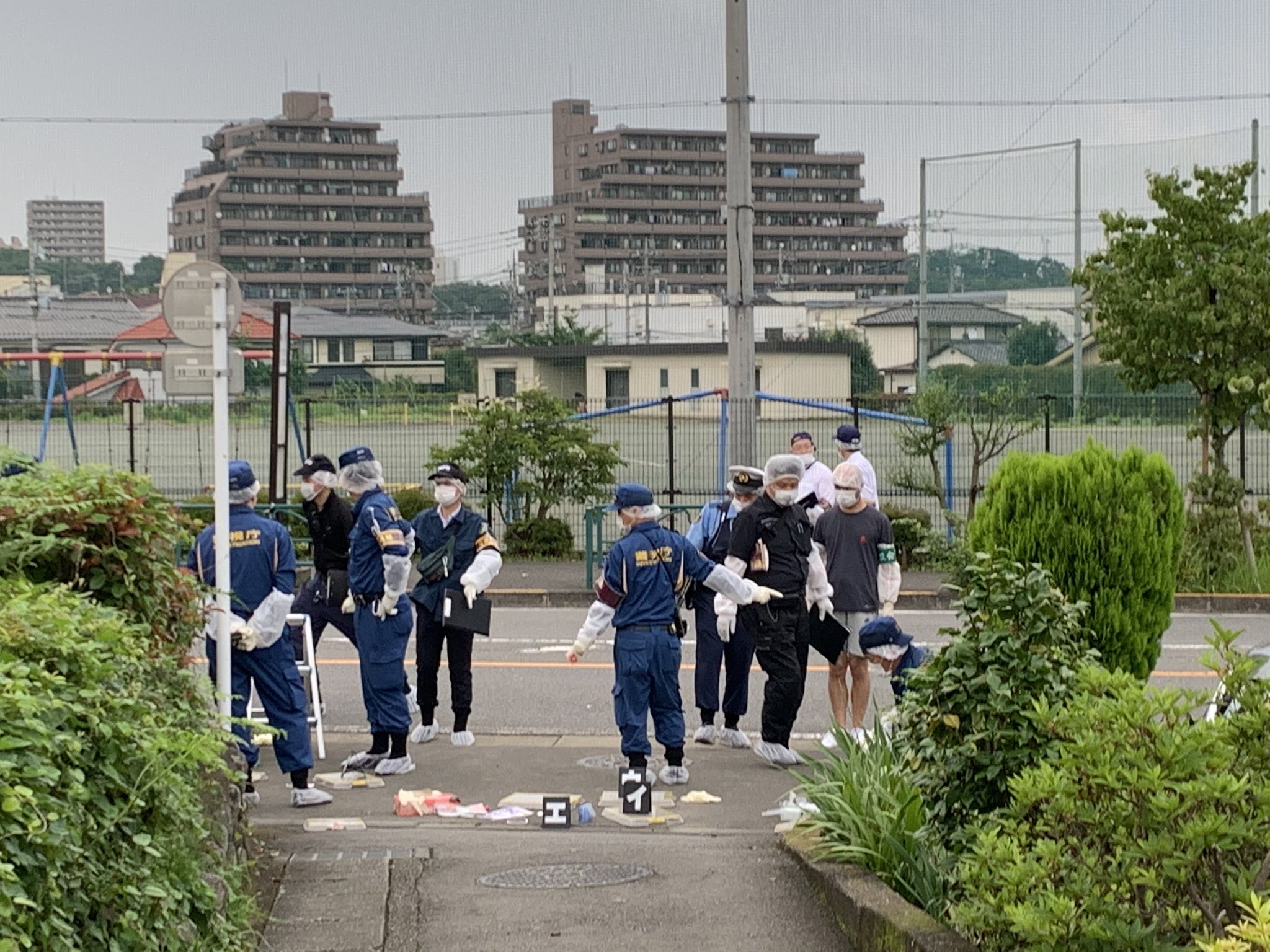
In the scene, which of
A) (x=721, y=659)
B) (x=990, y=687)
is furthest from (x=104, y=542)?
(x=721, y=659)

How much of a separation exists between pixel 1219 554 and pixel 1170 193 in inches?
153

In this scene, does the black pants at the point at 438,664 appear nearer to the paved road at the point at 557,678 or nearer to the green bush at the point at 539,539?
the paved road at the point at 557,678

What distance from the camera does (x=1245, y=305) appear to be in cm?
1802

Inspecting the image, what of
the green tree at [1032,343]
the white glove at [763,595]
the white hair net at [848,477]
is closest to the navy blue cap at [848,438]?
the white hair net at [848,477]

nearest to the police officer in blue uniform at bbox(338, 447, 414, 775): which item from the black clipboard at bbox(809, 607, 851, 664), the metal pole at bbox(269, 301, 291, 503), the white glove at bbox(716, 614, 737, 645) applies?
the white glove at bbox(716, 614, 737, 645)

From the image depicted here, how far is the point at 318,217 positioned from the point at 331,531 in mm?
106020

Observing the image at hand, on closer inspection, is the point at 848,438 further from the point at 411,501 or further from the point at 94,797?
the point at 94,797

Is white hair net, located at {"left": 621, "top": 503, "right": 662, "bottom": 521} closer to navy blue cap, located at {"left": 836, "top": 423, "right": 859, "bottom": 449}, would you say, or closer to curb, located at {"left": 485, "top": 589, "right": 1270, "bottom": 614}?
navy blue cap, located at {"left": 836, "top": 423, "right": 859, "bottom": 449}

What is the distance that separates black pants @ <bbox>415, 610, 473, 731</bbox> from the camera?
11.1 m

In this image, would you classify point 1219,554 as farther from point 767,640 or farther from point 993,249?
point 993,249

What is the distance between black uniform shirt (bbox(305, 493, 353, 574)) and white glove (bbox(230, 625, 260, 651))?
7.27 ft

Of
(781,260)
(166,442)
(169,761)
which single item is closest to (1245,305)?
(169,761)

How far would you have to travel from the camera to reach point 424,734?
11.2 metres

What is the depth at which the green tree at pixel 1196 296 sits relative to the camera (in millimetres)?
18094
